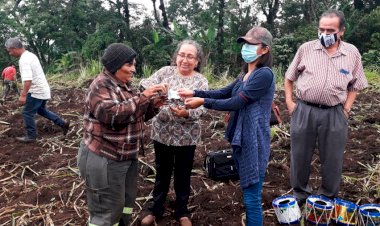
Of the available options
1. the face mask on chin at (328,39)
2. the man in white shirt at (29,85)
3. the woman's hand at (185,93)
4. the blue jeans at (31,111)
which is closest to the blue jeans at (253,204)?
the woman's hand at (185,93)

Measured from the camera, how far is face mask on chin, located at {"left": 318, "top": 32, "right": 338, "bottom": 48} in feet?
10.3

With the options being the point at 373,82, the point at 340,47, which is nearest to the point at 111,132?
the point at 340,47

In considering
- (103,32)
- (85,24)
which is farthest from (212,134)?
(85,24)

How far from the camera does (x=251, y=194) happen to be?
8.62 ft

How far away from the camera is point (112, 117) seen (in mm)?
2238

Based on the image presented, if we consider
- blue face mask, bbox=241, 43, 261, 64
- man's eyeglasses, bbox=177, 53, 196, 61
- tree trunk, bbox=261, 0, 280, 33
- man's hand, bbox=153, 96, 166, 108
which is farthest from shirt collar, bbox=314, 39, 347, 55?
tree trunk, bbox=261, 0, 280, 33

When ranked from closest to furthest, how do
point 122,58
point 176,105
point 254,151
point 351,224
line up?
point 122,58, point 254,151, point 176,105, point 351,224

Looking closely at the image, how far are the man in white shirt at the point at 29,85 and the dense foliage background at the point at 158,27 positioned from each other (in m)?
A: 8.46

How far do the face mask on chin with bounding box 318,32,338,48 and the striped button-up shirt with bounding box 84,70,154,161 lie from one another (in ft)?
5.53

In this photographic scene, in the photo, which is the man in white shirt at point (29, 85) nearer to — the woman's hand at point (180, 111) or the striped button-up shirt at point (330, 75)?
the woman's hand at point (180, 111)

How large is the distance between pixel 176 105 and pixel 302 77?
49.3 inches

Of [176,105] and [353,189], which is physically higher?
[176,105]

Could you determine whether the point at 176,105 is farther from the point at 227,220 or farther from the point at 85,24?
the point at 85,24

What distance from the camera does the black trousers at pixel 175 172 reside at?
119 inches
